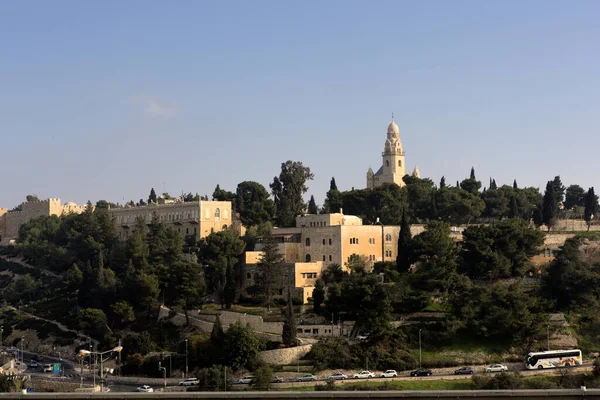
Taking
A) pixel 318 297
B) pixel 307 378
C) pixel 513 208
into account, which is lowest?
pixel 307 378

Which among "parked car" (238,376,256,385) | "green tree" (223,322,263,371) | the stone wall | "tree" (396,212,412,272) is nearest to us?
"parked car" (238,376,256,385)

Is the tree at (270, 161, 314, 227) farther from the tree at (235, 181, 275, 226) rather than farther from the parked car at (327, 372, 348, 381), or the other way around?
the parked car at (327, 372, 348, 381)

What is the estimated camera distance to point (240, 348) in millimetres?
57844

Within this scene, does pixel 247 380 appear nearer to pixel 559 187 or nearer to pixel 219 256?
pixel 219 256

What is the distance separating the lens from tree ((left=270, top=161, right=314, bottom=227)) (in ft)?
280

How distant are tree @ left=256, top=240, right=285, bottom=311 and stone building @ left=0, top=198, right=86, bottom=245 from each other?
143 ft

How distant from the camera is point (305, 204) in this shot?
88.9 m

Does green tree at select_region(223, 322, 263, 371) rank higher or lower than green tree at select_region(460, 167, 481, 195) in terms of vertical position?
lower

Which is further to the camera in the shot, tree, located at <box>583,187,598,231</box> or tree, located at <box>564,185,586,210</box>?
tree, located at <box>564,185,586,210</box>

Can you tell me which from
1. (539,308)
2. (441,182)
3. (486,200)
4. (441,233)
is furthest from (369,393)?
Result: (441,182)

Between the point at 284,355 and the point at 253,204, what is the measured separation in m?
28.7

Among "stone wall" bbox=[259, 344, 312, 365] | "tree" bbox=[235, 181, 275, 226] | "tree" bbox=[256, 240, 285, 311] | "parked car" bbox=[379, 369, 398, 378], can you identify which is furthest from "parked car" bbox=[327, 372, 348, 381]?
"tree" bbox=[235, 181, 275, 226]

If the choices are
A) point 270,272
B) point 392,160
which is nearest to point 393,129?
point 392,160

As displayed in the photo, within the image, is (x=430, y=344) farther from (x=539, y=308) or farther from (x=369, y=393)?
(x=369, y=393)
